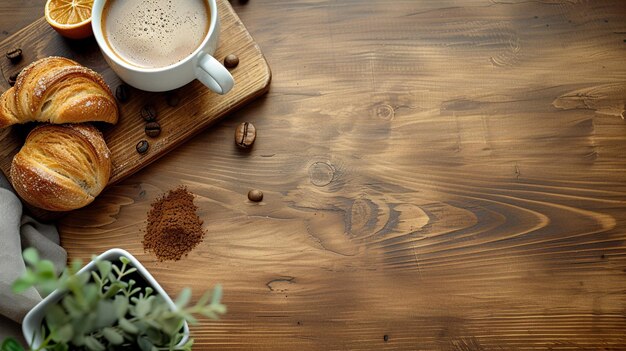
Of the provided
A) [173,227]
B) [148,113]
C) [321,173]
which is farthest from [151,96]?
[321,173]

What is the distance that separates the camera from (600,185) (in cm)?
124

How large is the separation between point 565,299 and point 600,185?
235 millimetres

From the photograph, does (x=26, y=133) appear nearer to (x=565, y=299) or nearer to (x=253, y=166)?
(x=253, y=166)

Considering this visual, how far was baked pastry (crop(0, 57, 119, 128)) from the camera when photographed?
107 centimetres

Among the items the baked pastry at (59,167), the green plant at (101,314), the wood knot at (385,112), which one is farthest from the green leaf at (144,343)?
the wood knot at (385,112)

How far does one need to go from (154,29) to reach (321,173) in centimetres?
41

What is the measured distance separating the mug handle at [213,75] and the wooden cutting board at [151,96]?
0.09 metres

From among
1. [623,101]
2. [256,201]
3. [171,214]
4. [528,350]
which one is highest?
[623,101]

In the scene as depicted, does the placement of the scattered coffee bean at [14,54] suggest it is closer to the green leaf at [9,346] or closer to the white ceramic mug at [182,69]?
the white ceramic mug at [182,69]

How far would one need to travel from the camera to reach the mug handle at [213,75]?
108 centimetres

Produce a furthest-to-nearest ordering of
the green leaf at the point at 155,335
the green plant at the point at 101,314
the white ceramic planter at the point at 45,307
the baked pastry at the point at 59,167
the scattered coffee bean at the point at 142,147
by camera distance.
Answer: the scattered coffee bean at the point at 142,147, the baked pastry at the point at 59,167, the white ceramic planter at the point at 45,307, the green leaf at the point at 155,335, the green plant at the point at 101,314

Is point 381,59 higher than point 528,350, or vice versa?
point 381,59

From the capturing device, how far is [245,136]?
3.96 feet

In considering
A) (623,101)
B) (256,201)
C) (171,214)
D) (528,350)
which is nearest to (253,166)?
(256,201)
